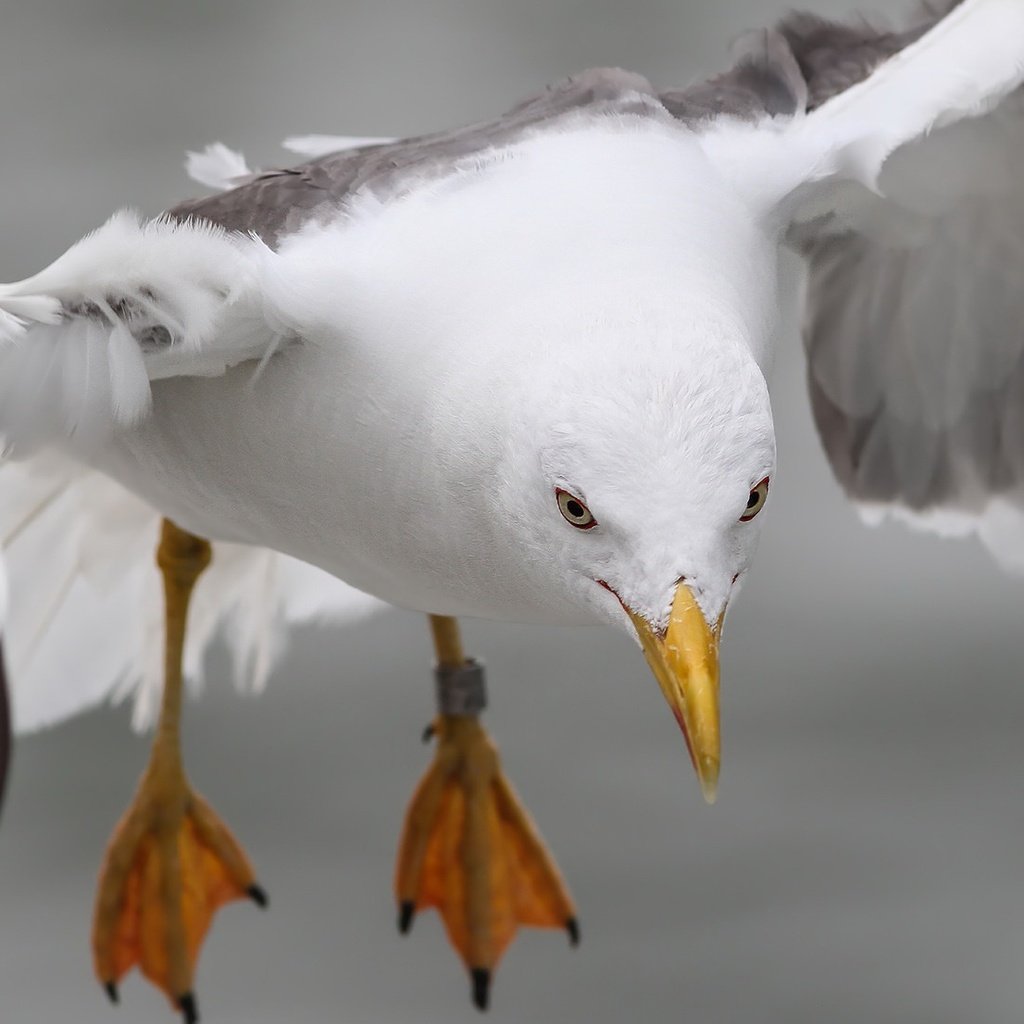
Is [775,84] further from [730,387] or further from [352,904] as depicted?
[352,904]

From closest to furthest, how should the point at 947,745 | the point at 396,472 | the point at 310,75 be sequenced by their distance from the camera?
the point at 396,472 < the point at 947,745 < the point at 310,75

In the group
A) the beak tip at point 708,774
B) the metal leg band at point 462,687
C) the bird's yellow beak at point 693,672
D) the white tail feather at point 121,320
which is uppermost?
the white tail feather at point 121,320

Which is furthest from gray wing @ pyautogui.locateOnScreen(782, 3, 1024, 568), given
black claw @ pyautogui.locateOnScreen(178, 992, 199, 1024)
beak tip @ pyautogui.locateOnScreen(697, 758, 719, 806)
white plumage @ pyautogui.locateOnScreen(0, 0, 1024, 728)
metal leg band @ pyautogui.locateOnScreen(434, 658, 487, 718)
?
black claw @ pyautogui.locateOnScreen(178, 992, 199, 1024)

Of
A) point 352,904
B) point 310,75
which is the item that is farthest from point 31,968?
point 310,75

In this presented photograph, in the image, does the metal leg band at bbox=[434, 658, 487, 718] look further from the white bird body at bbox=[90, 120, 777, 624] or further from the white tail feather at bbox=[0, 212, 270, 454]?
the white tail feather at bbox=[0, 212, 270, 454]

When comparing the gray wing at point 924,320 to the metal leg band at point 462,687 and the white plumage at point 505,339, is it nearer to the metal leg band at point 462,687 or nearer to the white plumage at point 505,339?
the white plumage at point 505,339

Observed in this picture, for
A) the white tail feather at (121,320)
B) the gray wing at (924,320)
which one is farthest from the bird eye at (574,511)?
the gray wing at (924,320)

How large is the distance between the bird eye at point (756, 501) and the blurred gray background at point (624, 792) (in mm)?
925

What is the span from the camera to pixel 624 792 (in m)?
2.38

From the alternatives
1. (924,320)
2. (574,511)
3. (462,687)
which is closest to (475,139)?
(574,511)

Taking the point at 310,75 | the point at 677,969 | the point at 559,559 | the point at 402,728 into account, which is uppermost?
the point at 310,75

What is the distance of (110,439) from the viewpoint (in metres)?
1.67

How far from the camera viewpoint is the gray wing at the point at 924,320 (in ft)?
5.87

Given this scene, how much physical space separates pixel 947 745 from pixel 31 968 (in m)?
1.03
